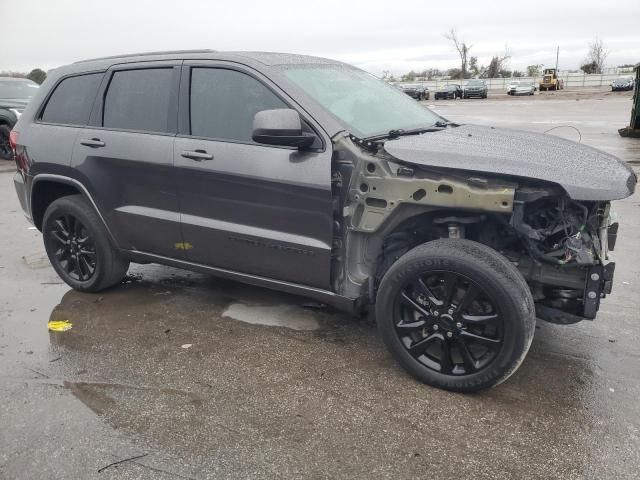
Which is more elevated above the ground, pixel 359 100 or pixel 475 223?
pixel 359 100

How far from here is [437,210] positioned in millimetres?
3143

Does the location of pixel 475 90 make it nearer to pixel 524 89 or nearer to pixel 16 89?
pixel 524 89

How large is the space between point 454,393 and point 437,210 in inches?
39.5

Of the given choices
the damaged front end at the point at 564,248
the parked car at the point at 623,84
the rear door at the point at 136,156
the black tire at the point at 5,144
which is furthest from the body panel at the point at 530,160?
the parked car at the point at 623,84

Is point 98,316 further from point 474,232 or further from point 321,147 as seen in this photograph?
point 474,232

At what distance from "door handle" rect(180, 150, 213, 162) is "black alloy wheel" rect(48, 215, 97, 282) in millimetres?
1335

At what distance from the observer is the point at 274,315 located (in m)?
4.25

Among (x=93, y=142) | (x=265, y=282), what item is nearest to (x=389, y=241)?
(x=265, y=282)

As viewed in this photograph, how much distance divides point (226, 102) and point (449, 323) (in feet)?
6.54

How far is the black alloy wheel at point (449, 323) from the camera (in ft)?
9.90

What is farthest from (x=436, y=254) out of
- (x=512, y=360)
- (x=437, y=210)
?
(x=512, y=360)

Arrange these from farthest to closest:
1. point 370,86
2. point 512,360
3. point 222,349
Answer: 1. point 370,86
2. point 222,349
3. point 512,360

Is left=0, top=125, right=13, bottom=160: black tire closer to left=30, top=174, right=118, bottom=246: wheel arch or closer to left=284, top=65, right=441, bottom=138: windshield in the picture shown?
left=30, top=174, right=118, bottom=246: wheel arch

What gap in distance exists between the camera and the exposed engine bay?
2926mm
